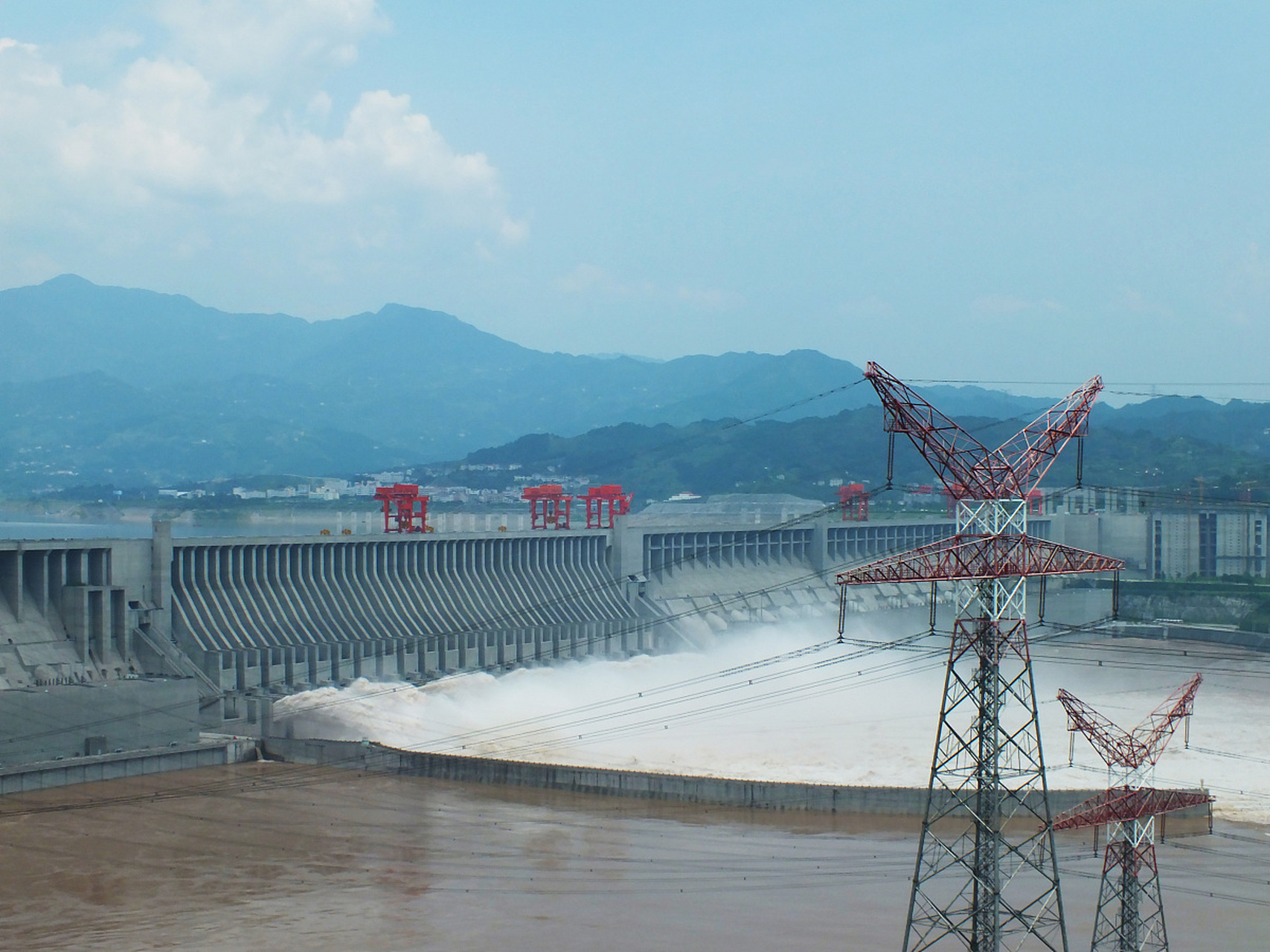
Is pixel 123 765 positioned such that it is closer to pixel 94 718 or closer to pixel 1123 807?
pixel 94 718

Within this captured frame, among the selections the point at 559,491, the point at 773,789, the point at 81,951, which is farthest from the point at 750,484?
the point at 81,951

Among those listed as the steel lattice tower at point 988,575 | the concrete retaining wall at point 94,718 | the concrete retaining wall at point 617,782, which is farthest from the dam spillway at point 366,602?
the steel lattice tower at point 988,575

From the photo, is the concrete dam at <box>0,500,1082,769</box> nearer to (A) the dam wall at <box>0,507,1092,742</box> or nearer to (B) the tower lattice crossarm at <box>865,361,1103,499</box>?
(A) the dam wall at <box>0,507,1092,742</box>

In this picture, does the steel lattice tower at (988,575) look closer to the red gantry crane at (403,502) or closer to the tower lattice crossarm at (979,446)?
the tower lattice crossarm at (979,446)

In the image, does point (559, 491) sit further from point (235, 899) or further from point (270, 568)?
point (235, 899)

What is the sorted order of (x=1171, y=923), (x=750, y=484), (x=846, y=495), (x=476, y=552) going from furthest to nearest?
1. (x=750, y=484)
2. (x=846, y=495)
3. (x=476, y=552)
4. (x=1171, y=923)
